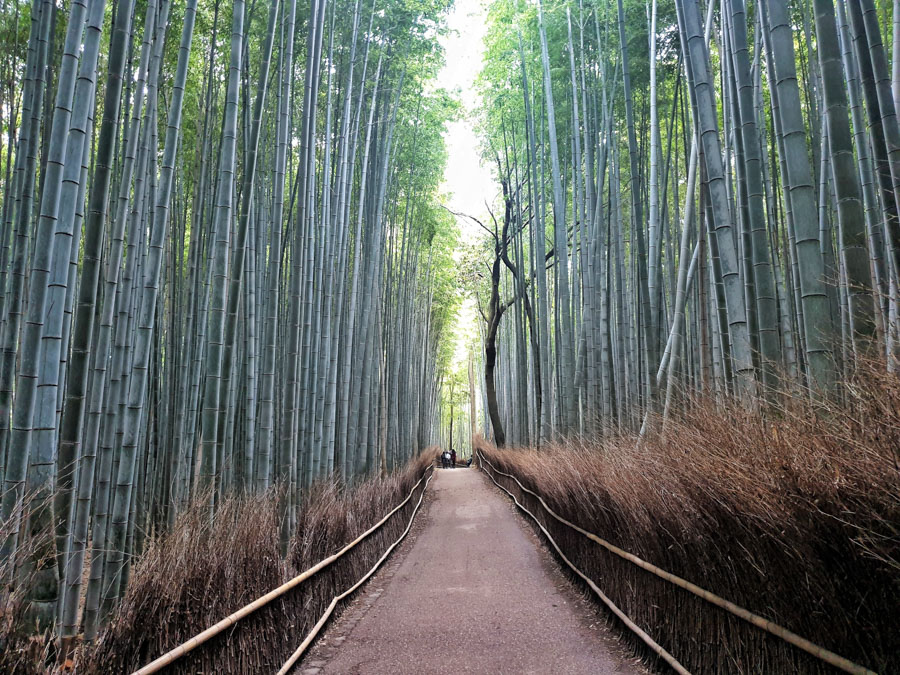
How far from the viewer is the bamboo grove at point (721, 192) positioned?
2.57 meters

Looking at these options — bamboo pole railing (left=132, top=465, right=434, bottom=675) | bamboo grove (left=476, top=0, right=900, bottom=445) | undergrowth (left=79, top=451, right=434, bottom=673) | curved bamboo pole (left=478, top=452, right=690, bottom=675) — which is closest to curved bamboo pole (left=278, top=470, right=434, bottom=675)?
undergrowth (left=79, top=451, right=434, bottom=673)

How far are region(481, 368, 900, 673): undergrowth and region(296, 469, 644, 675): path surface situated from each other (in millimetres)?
352

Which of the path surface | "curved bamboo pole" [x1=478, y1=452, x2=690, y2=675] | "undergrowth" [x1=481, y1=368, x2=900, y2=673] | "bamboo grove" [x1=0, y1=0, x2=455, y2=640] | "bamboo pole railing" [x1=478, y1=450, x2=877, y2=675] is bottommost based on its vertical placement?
the path surface

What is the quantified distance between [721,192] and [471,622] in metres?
2.70

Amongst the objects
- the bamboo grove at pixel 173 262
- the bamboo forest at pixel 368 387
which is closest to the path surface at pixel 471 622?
the bamboo forest at pixel 368 387

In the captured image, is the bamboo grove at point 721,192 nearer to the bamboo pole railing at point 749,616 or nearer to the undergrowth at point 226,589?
the bamboo pole railing at point 749,616

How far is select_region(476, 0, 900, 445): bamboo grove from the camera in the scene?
2566mm

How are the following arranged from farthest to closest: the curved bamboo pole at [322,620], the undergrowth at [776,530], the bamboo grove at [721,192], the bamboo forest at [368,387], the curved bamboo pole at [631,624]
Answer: the curved bamboo pole at [322,620] < the bamboo grove at [721,192] < the curved bamboo pole at [631,624] < the bamboo forest at [368,387] < the undergrowth at [776,530]

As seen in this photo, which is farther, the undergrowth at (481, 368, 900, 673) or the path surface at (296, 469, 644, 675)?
the path surface at (296, 469, 644, 675)

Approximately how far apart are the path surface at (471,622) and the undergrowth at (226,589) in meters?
0.28

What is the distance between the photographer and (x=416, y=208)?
10.7 m

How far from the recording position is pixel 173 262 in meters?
5.36

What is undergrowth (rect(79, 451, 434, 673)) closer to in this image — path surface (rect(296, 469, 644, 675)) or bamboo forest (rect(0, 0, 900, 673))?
bamboo forest (rect(0, 0, 900, 673))

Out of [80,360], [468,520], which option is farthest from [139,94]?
[468,520]
